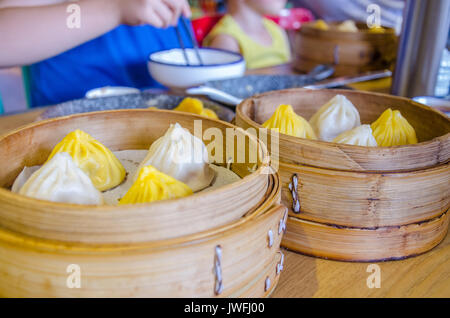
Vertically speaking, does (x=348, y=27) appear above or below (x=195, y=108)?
above

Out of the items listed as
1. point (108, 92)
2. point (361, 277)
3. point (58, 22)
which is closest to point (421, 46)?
point (361, 277)

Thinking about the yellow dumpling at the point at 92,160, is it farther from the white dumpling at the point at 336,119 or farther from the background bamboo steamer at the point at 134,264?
the white dumpling at the point at 336,119

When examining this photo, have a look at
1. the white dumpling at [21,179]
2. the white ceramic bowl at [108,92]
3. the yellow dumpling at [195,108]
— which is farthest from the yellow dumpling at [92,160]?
the white ceramic bowl at [108,92]

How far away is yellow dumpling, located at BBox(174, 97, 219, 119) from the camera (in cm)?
142

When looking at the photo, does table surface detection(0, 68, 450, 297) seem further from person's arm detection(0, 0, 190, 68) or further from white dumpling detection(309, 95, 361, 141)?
person's arm detection(0, 0, 190, 68)

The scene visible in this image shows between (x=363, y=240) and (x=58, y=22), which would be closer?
(x=363, y=240)

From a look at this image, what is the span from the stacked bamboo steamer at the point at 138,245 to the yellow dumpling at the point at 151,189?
0.47 feet

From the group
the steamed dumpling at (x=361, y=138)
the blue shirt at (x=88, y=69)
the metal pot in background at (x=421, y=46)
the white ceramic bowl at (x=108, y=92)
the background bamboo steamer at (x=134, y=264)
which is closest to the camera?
the background bamboo steamer at (x=134, y=264)

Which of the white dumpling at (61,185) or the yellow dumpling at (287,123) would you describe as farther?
the yellow dumpling at (287,123)

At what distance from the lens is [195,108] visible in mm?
1437

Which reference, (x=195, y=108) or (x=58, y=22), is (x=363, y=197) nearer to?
(x=195, y=108)

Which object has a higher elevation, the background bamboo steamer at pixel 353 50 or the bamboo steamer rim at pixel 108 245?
the background bamboo steamer at pixel 353 50

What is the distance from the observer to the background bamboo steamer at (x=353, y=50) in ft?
7.68

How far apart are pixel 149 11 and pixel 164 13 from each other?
0.30 ft
